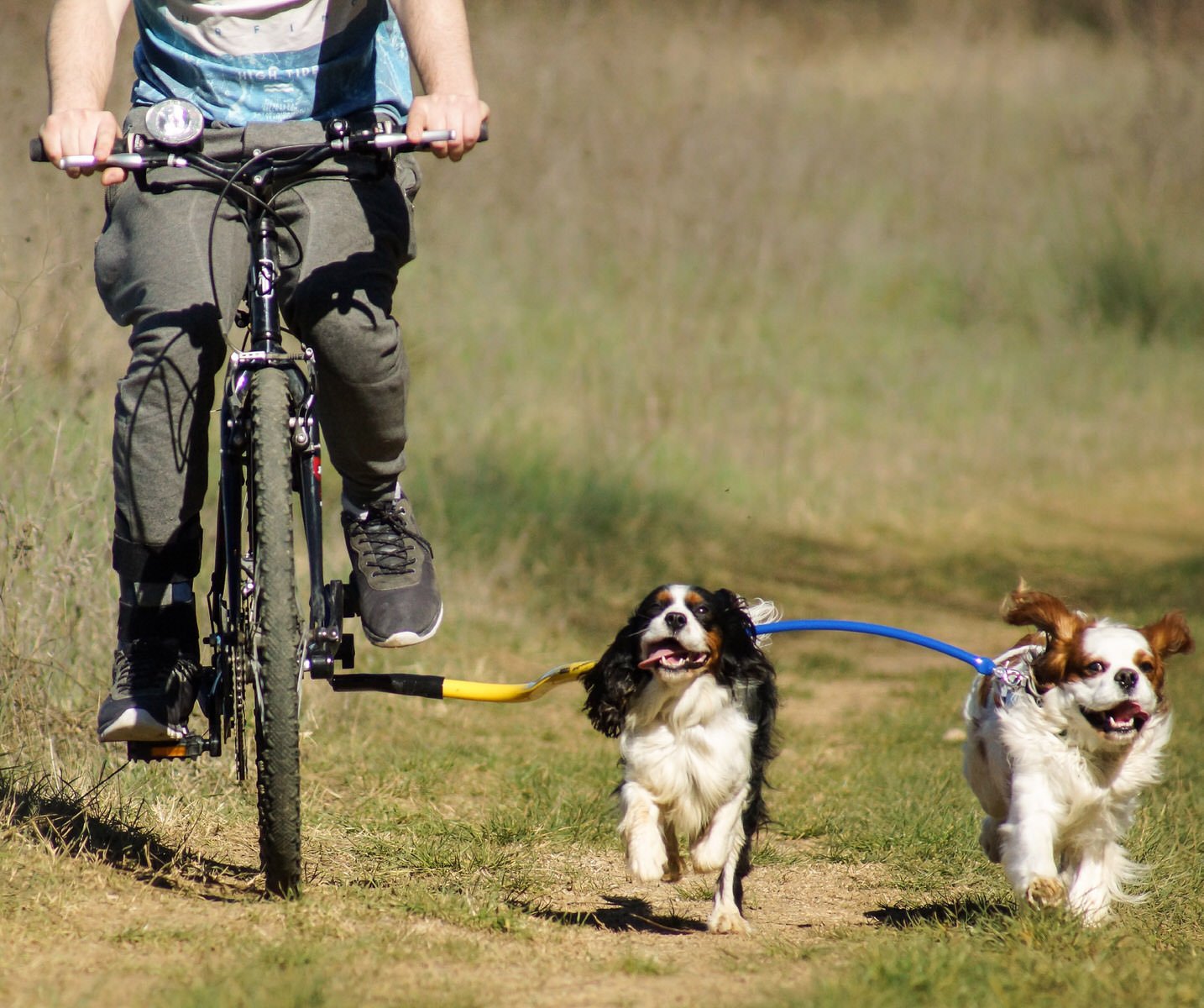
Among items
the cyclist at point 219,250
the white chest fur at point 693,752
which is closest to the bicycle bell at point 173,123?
the cyclist at point 219,250

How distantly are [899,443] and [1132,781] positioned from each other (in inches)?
335

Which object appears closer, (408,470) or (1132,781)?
(1132,781)

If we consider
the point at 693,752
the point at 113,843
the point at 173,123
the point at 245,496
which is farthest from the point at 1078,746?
the point at 173,123

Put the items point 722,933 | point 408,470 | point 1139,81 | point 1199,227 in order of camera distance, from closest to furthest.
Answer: point 722,933 → point 408,470 → point 1199,227 → point 1139,81

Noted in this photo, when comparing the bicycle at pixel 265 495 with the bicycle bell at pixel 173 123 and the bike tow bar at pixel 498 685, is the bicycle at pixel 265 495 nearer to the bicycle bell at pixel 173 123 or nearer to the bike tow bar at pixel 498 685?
the bicycle bell at pixel 173 123

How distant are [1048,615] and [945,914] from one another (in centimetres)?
86

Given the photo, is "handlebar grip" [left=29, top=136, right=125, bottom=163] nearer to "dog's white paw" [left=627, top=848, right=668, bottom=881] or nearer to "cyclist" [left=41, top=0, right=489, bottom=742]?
"cyclist" [left=41, top=0, right=489, bottom=742]

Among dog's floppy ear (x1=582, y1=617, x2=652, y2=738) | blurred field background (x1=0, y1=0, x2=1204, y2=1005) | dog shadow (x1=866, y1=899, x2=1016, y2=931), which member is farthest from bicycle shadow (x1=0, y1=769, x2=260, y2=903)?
dog shadow (x1=866, y1=899, x2=1016, y2=931)

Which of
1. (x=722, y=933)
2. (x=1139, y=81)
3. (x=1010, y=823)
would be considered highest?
(x=1139, y=81)

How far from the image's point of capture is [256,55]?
3.61 meters

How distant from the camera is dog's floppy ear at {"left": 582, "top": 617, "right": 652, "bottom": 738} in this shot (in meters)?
4.09

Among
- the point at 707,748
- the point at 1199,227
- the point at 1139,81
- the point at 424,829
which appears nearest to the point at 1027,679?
the point at 707,748

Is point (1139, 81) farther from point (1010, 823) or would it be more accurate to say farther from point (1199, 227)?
point (1010, 823)

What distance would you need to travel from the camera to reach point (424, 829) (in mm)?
4637
